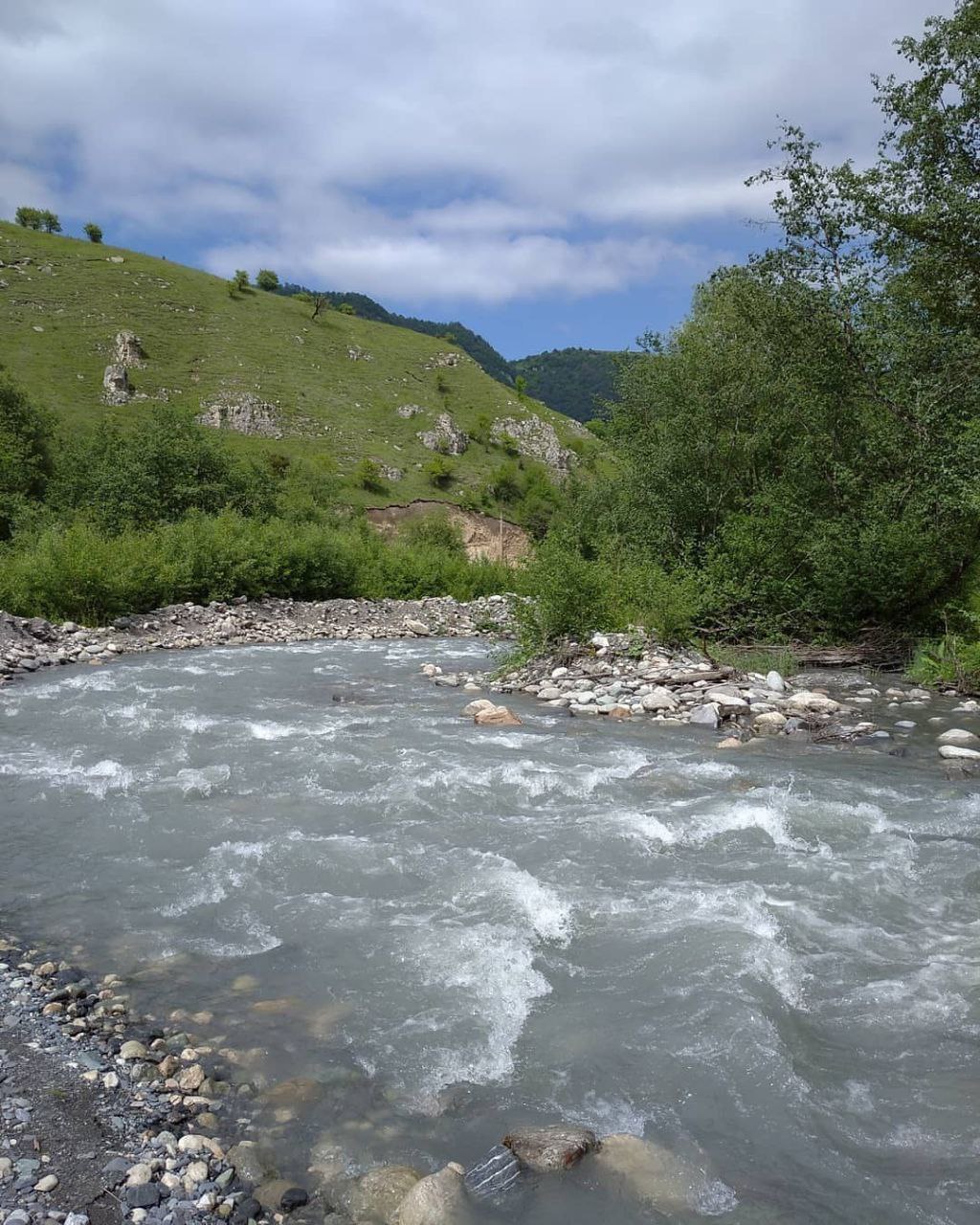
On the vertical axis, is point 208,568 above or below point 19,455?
below

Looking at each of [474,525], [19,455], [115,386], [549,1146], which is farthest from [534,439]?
[549,1146]

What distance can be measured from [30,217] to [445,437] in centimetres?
7252

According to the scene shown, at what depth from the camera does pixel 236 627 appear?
26500 mm

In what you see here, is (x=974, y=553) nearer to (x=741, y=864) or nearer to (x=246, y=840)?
(x=741, y=864)

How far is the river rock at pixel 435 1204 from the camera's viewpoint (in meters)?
3.24

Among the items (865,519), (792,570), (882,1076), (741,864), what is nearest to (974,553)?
(865,519)

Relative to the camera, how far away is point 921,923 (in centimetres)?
581

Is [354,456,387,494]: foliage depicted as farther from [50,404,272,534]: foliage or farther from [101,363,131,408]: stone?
[50,404,272,534]: foliage

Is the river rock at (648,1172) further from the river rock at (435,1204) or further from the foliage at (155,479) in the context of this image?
the foliage at (155,479)

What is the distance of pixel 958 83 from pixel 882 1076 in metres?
18.1

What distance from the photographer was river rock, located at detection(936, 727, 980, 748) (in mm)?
10657

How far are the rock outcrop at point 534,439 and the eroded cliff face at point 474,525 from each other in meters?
18.7

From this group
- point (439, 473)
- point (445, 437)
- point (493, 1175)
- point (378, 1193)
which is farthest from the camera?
point (445, 437)

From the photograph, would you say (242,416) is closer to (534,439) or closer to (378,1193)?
(534,439)
